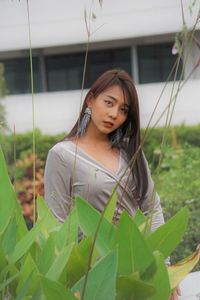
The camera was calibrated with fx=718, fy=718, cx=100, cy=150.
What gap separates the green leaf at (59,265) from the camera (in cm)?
106

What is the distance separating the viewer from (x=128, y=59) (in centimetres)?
1741

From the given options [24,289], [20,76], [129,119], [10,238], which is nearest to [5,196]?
[10,238]

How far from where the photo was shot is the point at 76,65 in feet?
57.5

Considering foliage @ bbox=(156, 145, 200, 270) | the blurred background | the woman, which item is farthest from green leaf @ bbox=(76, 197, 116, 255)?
the blurred background

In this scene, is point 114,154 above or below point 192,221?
above

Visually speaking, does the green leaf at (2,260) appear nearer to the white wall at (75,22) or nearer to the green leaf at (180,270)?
the green leaf at (180,270)

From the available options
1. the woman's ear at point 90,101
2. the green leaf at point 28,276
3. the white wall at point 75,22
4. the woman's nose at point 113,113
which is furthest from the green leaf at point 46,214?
the white wall at point 75,22

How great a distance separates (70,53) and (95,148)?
52.1ft

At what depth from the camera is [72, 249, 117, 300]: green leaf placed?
1002 millimetres

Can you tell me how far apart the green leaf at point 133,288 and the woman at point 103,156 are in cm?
91

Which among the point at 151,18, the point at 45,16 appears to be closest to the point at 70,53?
the point at 45,16

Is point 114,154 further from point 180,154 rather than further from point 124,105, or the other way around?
point 180,154

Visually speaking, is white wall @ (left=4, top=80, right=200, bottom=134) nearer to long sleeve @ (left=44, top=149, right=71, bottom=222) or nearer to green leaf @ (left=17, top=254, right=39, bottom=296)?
long sleeve @ (left=44, top=149, right=71, bottom=222)

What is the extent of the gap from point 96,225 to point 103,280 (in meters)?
0.14
